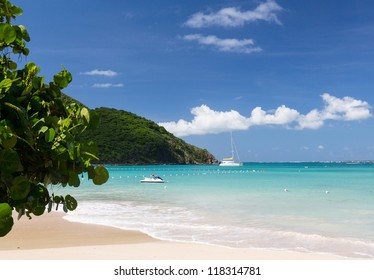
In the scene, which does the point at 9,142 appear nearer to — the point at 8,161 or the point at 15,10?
the point at 8,161

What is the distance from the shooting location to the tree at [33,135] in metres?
1.64

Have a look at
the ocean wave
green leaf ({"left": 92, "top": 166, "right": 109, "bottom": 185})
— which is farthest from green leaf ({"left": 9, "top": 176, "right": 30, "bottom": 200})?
the ocean wave

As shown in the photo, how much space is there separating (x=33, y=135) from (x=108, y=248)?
9501 millimetres

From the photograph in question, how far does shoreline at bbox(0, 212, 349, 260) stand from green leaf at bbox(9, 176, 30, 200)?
803 cm

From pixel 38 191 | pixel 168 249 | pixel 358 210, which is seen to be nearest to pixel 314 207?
pixel 358 210

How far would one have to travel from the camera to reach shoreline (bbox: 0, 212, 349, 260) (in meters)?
9.60

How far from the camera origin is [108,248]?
10.7m

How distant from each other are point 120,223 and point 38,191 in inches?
545

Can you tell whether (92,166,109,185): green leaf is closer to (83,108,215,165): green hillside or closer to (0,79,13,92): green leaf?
(0,79,13,92): green leaf

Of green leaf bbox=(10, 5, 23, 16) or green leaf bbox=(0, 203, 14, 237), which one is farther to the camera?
green leaf bbox=(10, 5, 23, 16)

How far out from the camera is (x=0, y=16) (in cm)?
197

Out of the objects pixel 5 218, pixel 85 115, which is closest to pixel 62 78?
pixel 85 115

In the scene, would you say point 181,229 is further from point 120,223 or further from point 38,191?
point 38,191

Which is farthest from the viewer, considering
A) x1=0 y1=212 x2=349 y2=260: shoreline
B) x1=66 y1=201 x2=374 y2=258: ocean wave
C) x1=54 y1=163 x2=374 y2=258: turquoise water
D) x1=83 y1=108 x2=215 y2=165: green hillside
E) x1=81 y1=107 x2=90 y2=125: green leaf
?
x1=83 y1=108 x2=215 y2=165: green hillside
